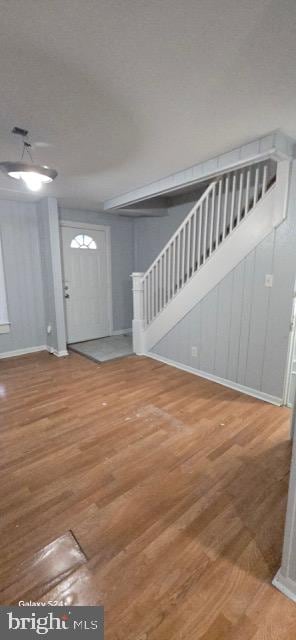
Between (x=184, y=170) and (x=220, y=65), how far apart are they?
1.58 meters

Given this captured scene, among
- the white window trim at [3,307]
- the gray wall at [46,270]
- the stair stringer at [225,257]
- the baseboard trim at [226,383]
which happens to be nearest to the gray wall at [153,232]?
the stair stringer at [225,257]

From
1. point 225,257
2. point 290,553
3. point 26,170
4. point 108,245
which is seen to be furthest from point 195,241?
point 290,553

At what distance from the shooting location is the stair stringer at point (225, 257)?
2447 millimetres

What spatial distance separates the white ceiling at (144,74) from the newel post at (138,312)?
5.71 feet

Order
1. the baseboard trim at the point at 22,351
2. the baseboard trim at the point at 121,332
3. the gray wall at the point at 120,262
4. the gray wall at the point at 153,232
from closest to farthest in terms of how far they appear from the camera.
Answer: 1. the baseboard trim at the point at 22,351
2. the gray wall at the point at 153,232
3. the gray wall at the point at 120,262
4. the baseboard trim at the point at 121,332

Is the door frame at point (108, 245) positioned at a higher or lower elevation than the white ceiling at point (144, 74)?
lower

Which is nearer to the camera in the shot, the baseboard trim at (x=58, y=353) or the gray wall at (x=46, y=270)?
the gray wall at (x=46, y=270)

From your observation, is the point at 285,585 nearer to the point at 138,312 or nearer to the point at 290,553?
the point at 290,553

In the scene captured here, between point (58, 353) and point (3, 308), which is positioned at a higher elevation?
point (3, 308)

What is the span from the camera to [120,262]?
5227 mm

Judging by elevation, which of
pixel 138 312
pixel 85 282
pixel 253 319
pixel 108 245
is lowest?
pixel 138 312

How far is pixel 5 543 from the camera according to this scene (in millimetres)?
1342

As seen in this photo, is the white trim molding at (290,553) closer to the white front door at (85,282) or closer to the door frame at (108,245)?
the white front door at (85,282)

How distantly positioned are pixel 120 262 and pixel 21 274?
183 centimetres
